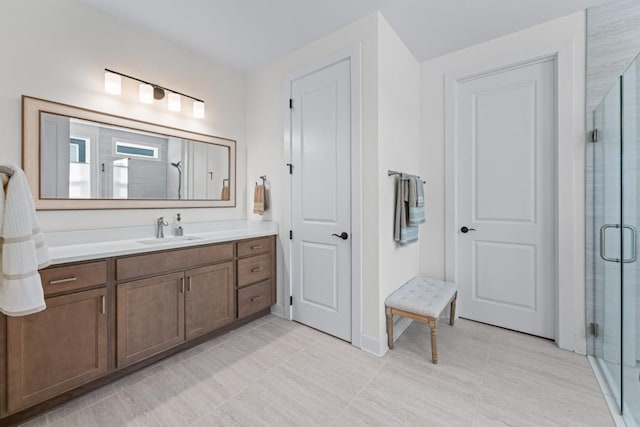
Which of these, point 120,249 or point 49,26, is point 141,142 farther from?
point 120,249

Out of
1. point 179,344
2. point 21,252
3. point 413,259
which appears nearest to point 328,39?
point 413,259

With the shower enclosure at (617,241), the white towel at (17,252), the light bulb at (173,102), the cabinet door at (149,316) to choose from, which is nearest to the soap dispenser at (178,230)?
the cabinet door at (149,316)

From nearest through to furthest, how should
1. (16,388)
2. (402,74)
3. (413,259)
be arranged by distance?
(16,388) → (402,74) → (413,259)

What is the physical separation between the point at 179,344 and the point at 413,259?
2.15 metres

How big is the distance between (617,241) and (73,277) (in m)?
3.16

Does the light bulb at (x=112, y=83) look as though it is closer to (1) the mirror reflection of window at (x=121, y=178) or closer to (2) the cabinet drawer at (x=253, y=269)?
(1) the mirror reflection of window at (x=121, y=178)

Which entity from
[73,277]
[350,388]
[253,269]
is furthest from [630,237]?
[73,277]

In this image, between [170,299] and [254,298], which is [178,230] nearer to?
[170,299]

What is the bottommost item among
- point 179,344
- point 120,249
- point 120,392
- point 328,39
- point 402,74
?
point 120,392

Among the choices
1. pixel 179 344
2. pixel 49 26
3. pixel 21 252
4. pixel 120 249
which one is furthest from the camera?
pixel 179 344

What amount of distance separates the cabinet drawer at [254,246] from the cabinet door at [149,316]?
559mm

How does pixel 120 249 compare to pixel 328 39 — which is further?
pixel 328 39

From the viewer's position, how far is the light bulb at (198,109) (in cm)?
265

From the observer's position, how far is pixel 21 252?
3.86 ft
